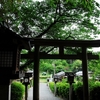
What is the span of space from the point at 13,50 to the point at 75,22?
20.8 ft

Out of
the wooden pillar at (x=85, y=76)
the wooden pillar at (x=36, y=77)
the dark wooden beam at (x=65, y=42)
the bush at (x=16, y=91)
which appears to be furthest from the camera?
the bush at (x=16, y=91)

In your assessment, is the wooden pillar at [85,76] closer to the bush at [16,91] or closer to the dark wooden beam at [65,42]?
the dark wooden beam at [65,42]

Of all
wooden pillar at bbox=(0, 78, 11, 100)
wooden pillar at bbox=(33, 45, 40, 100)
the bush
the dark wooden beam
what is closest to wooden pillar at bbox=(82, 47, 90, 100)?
the dark wooden beam

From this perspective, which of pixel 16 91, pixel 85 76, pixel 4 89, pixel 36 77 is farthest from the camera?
pixel 16 91

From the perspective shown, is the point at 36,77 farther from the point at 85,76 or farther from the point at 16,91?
the point at 16,91

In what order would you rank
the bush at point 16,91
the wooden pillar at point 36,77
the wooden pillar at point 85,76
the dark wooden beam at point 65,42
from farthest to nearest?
the bush at point 16,91
the wooden pillar at point 85,76
the dark wooden beam at point 65,42
the wooden pillar at point 36,77

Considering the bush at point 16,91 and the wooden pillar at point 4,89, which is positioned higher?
the wooden pillar at point 4,89

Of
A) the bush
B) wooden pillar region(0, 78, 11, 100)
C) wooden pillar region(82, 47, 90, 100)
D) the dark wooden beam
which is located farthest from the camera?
the bush

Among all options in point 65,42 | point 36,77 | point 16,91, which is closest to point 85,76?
point 65,42

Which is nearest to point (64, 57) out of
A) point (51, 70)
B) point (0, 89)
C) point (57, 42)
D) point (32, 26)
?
point (57, 42)

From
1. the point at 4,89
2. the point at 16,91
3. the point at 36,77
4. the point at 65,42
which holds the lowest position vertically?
the point at 16,91

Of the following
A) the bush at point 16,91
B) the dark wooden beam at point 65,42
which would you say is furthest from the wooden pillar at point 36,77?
the bush at point 16,91

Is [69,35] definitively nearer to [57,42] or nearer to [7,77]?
[57,42]

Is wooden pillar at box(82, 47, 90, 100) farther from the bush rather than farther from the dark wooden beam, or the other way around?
the bush
